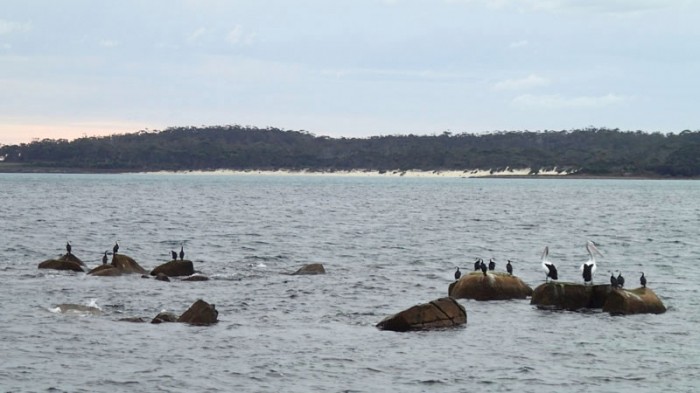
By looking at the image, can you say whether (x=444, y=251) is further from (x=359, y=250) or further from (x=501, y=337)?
(x=501, y=337)

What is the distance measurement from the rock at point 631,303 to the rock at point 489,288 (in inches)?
139

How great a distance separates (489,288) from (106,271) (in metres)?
14.7

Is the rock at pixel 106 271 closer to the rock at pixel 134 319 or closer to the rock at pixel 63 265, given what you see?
the rock at pixel 63 265

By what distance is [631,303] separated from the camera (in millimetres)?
29406

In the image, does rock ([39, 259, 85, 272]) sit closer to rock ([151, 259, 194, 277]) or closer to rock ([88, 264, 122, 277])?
rock ([88, 264, 122, 277])

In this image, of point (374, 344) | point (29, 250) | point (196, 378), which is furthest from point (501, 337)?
point (29, 250)

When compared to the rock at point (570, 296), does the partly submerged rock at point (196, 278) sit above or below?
below

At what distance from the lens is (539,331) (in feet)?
88.8

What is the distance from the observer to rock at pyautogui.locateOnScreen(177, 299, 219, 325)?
27.4 metres

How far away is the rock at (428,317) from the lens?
26.8 meters

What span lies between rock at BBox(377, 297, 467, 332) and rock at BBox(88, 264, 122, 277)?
44.9 ft

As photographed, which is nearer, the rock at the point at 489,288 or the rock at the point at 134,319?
the rock at the point at 134,319

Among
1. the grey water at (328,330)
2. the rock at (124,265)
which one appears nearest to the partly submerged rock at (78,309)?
the grey water at (328,330)

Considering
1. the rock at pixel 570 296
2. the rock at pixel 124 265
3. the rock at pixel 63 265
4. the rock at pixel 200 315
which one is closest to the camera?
the rock at pixel 200 315
